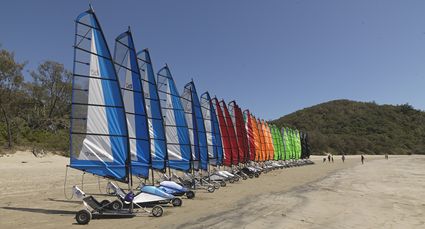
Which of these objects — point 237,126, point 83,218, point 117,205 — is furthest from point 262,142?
point 83,218

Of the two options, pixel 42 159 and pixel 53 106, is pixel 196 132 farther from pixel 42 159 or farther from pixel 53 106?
pixel 53 106

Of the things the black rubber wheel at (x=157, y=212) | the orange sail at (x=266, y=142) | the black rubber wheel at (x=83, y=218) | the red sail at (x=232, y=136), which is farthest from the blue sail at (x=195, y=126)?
the orange sail at (x=266, y=142)

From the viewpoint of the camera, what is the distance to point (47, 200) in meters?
14.6

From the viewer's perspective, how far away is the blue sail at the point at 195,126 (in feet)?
66.2

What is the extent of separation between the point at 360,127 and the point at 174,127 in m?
129

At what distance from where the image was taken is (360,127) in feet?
450

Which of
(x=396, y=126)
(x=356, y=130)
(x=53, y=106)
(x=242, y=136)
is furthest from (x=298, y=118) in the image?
(x=242, y=136)

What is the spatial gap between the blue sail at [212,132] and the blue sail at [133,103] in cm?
1009

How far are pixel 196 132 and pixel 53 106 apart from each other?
108 feet

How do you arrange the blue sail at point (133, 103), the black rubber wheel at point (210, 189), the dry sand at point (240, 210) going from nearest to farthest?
the dry sand at point (240, 210), the blue sail at point (133, 103), the black rubber wheel at point (210, 189)

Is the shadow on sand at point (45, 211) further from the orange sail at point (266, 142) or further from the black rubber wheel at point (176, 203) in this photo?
the orange sail at point (266, 142)

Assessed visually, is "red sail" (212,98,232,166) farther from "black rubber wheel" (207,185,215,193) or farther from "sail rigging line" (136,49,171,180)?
"sail rigging line" (136,49,171,180)

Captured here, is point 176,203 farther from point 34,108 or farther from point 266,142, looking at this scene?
point 34,108

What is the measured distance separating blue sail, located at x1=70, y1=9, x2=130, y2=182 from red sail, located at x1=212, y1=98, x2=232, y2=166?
14.3 metres
